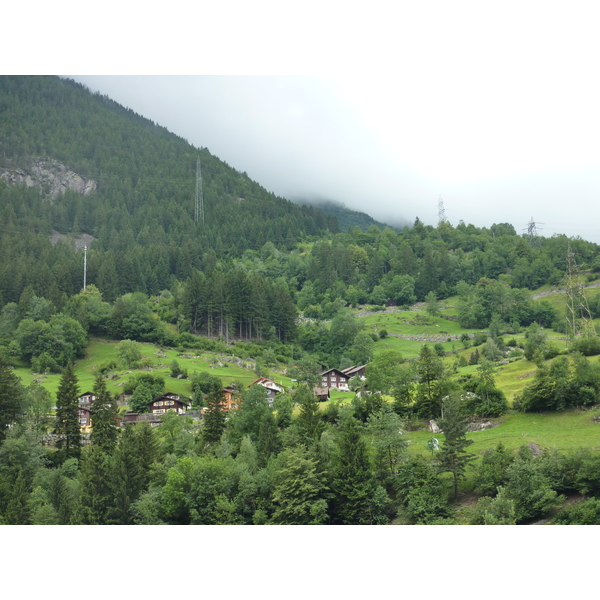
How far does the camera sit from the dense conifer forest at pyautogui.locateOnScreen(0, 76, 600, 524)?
139 ft

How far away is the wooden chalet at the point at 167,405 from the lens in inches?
2857

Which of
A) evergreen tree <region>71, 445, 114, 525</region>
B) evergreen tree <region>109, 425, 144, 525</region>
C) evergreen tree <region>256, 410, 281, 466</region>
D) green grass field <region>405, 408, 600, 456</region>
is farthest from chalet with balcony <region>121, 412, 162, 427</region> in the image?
green grass field <region>405, 408, 600, 456</region>

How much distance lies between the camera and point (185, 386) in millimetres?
79188

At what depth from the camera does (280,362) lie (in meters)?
101

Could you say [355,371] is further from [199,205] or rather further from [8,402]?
[199,205]

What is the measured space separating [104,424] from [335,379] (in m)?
37.9

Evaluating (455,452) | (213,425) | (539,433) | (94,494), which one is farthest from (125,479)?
(539,433)

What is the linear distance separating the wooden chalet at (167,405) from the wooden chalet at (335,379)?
2130cm

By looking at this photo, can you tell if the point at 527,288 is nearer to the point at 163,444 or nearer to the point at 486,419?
the point at 486,419

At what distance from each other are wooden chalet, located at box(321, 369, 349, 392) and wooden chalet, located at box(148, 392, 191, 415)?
69.9 ft

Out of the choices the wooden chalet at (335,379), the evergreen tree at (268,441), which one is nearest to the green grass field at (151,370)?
the wooden chalet at (335,379)

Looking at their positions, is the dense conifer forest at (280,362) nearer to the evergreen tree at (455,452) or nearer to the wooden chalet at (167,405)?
the evergreen tree at (455,452)

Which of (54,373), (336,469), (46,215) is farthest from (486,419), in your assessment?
(46,215)

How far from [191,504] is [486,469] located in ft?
72.0
